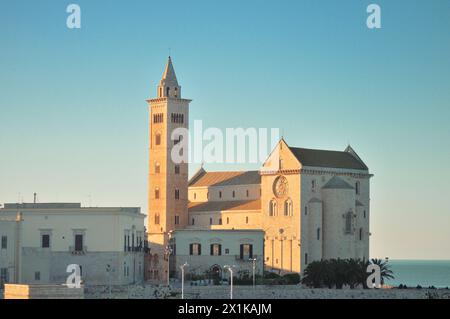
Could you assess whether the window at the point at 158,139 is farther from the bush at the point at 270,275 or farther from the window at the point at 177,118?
the bush at the point at 270,275

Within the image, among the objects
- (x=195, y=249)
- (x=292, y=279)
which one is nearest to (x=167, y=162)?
(x=195, y=249)

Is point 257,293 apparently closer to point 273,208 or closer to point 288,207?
point 288,207

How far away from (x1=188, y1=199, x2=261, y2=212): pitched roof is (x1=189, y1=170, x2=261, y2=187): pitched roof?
2.46m

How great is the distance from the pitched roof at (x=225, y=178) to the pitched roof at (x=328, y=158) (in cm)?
981

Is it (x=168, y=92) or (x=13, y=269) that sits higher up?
(x=168, y=92)

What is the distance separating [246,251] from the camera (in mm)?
147125

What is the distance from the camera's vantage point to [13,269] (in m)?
128

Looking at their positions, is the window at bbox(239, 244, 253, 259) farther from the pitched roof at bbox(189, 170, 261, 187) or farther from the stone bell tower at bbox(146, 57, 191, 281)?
the pitched roof at bbox(189, 170, 261, 187)

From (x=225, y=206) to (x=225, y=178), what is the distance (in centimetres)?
551

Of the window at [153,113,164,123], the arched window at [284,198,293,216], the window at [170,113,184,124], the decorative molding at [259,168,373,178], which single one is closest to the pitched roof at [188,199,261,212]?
the decorative molding at [259,168,373,178]

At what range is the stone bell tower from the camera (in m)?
157
